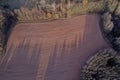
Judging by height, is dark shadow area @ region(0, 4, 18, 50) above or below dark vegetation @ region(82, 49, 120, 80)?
above

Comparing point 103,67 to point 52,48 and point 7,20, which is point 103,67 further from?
point 7,20

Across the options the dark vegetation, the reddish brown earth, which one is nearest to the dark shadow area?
the reddish brown earth

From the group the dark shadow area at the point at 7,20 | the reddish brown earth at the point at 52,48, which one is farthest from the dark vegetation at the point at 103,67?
the dark shadow area at the point at 7,20

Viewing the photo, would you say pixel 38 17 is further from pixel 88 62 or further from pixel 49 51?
pixel 88 62

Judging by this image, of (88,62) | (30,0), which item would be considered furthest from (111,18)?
(30,0)

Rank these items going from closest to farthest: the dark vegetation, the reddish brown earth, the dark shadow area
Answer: the dark vegetation < the reddish brown earth < the dark shadow area

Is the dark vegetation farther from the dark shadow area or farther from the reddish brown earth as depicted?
the dark shadow area

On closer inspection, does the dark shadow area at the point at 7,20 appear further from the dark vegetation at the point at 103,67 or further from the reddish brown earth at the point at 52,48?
the dark vegetation at the point at 103,67

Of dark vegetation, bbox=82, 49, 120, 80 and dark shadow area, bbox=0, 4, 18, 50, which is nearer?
dark vegetation, bbox=82, 49, 120, 80

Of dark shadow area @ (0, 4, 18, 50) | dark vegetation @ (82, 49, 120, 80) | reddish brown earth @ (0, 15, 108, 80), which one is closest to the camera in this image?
dark vegetation @ (82, 49, 120, 80)
